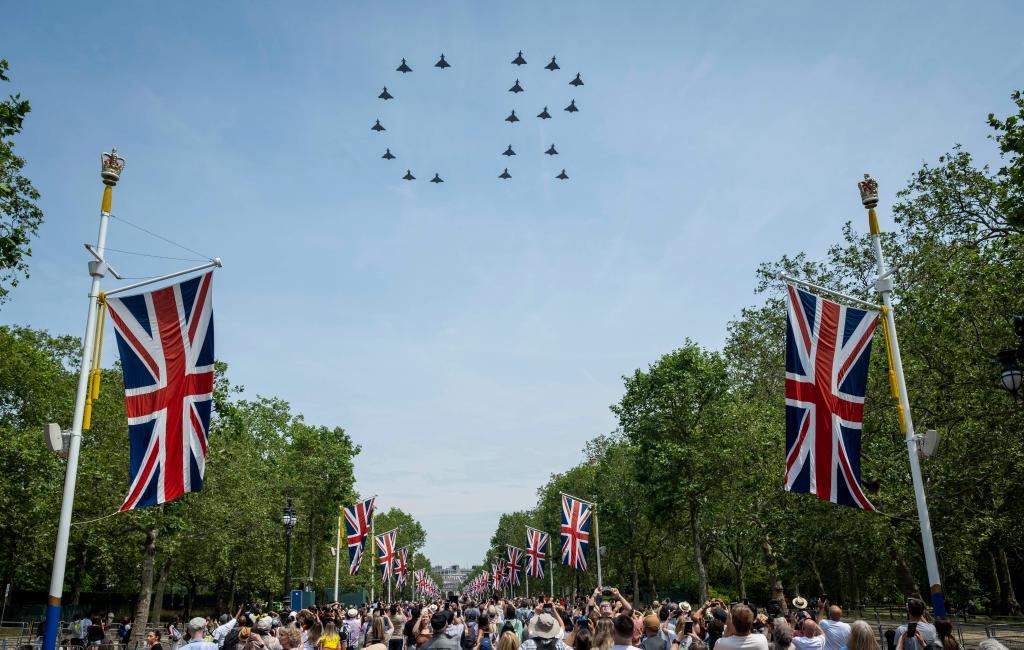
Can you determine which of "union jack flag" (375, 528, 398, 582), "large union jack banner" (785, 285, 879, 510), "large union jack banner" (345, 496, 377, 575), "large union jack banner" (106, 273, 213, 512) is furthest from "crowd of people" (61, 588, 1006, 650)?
"union jack flag" (375, 528, 398, 582)

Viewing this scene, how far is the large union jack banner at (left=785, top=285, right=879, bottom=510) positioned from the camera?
12602mm

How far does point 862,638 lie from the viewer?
266 inches

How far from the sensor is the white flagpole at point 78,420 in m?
10.8

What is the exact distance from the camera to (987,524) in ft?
81.8

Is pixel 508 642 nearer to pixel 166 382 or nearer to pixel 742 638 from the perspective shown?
pixel 742 638

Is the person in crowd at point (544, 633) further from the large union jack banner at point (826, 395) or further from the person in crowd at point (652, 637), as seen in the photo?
the large union jack banner at point (826, 395)

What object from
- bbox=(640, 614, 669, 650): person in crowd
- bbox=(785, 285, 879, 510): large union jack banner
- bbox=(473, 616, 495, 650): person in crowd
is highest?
bbox=(785, 285, 879, 510): large union jack banner

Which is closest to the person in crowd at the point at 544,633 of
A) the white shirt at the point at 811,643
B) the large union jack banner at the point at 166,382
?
the white shirt at the point at 811,643

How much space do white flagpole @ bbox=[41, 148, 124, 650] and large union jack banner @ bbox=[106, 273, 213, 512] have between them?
20.5 inches

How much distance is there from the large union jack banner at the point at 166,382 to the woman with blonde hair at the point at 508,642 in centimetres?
576

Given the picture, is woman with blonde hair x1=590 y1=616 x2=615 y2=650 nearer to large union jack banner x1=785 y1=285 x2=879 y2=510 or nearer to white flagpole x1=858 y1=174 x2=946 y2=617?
large union jack banner x1=785 y1=285 x2=879 y2=510

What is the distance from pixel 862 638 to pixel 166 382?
10486mm

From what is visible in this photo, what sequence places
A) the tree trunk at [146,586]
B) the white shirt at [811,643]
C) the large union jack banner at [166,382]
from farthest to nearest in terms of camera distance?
the tree trunk at [146,586], the large union jack banner at [166,382], the white shirt at [811,643]

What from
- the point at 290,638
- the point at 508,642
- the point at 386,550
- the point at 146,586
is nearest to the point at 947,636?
the point at 508,642
